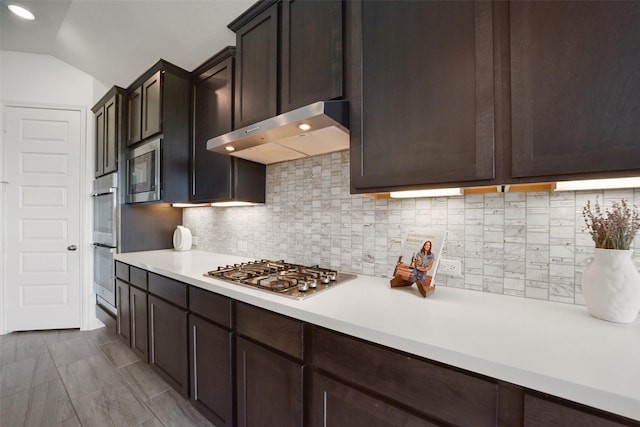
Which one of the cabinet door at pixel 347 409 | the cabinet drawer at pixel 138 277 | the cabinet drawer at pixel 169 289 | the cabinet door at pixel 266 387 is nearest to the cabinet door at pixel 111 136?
the cabinet drawer at pixel 138 277

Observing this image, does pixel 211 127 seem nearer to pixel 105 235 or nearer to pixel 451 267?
pixel 105 235

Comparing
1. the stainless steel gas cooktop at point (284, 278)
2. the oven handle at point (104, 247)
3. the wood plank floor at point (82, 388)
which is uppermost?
the oven handle at point (104, 247)

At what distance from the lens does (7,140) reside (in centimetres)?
262

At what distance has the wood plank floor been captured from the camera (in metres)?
1.55

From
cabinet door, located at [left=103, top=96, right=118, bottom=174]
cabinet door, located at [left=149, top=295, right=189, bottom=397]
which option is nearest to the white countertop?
cabinet door, located at [left=149, top=295, right=189, bottom=397]

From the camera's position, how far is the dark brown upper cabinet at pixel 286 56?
1.25m

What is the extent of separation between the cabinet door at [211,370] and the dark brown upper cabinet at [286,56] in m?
→ 1.23

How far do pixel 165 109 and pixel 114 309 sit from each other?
1.90m

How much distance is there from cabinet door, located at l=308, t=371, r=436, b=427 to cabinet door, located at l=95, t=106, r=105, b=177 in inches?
120

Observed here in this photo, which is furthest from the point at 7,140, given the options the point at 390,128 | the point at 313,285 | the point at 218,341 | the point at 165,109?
the point at 390,128

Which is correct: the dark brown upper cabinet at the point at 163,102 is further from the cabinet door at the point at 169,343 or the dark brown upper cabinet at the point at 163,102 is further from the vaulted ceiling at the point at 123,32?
the cabinet door at the point at 169,343

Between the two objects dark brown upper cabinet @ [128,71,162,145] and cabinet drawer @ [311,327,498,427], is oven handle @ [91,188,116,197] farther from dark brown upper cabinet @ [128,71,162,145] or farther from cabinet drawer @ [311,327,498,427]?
cabinet drawer @ [311,327,498,427]

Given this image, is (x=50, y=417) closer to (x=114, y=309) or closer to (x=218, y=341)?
(x=114, y=309)

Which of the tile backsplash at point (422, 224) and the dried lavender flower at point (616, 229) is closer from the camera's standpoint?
the dried lavender flower at point (616, 229)
